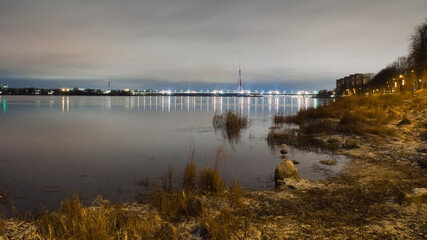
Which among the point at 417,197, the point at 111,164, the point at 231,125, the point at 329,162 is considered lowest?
the point at 111,164

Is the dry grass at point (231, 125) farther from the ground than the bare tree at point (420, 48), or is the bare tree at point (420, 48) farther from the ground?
the bare tree at point (420, 48)

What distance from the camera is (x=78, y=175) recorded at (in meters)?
13.1

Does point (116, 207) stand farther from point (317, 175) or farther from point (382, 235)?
point (317, 175)

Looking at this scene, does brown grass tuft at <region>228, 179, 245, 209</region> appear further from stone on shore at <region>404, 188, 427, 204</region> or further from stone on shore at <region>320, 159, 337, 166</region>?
stone on shore at <region>320, 159, 337, 166</region>

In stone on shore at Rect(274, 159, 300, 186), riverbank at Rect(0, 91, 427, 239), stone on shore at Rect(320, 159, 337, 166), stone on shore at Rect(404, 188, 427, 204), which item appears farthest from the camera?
stone on shore at Rect(320, 159, 337, 166)

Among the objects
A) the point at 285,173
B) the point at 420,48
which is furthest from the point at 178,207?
the point at 420,48

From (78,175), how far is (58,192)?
2324 millimetres

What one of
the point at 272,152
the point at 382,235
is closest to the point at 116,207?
the point at 382,235

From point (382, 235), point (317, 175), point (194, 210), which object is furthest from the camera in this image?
point (317, 175)

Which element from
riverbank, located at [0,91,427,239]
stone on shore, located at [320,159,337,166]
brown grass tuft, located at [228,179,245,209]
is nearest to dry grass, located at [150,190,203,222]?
riverbank, located at [0,91,427,239]

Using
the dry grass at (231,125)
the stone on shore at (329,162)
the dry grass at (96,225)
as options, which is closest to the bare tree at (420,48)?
the dry grass at (231,125)

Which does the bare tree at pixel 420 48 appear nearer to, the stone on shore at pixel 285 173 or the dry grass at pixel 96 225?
the stone on shore at pixel 285 173

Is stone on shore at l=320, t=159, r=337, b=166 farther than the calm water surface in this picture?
Yes

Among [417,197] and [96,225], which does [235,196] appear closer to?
[96,225]
